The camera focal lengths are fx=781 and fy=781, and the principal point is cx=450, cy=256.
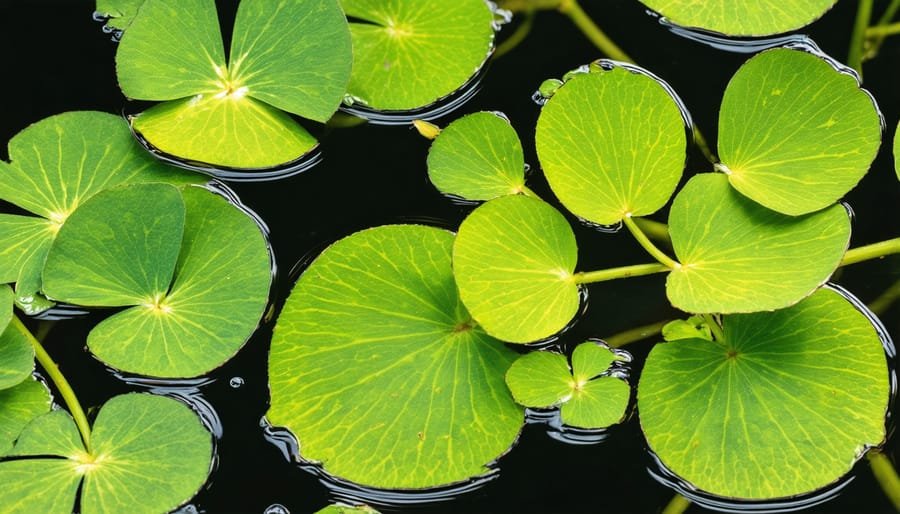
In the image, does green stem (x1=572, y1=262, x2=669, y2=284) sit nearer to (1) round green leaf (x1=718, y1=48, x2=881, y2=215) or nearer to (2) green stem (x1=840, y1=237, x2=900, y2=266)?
A: (1) round green leaf (x1=718, y1=48, x2=881, y2=215)

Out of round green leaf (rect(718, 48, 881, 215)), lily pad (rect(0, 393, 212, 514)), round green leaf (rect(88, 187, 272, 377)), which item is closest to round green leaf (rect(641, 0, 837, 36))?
round green leaf (rect(718, 48, 881, 215))

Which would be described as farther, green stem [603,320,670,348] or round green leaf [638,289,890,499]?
green stem [603,320,670,348]

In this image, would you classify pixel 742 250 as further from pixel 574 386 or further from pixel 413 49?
pixel 413 49

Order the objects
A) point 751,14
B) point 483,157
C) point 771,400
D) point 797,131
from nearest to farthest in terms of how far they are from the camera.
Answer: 1. point 771,400
2. point 797,131
3. point 483,157
4. point 751,14

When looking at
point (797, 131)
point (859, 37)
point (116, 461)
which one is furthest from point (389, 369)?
point (859, 37)

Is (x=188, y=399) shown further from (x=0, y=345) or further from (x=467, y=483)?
(x=467, y=483)
